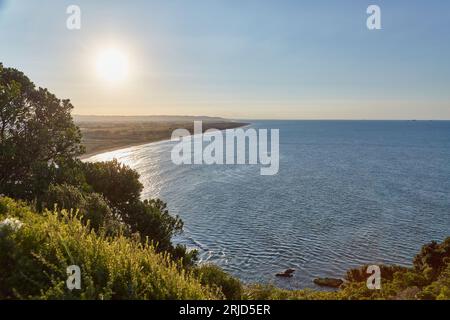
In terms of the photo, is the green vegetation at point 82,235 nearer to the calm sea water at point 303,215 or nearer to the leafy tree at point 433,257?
the leafy tree at point 433,257

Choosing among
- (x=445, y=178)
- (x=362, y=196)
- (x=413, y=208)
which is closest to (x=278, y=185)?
(x=362, y=196)

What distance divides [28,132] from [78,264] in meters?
18.3

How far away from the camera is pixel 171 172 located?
3351 inches

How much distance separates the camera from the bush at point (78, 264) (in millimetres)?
8266

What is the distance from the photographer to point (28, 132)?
80.6ft

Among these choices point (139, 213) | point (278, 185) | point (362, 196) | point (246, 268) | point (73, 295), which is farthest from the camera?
point (278, 185)

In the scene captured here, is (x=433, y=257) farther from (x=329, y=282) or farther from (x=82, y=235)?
(x=82, y=235)

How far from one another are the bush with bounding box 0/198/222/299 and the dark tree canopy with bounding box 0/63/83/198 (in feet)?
39.7

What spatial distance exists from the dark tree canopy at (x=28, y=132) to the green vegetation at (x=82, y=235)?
2.4 inches

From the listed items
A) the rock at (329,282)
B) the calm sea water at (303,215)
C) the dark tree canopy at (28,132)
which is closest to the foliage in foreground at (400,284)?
the rock at (329,282)

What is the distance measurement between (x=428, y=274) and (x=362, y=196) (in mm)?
41624

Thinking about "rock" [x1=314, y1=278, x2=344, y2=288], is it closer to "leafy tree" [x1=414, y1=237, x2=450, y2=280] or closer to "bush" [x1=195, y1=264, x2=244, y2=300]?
"leafy tree" [x1=414, y1=237, x2=450, y2=280]

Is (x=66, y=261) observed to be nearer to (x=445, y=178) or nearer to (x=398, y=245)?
(x=398, y=245)

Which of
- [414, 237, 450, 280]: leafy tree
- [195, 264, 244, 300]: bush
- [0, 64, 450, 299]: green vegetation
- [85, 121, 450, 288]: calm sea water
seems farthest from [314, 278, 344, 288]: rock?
[195, 264, 244, 300]: bush
